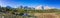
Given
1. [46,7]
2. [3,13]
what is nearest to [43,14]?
[46,7]

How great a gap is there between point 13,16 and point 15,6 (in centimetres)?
11

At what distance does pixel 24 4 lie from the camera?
117cm

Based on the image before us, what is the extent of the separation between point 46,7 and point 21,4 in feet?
0.87

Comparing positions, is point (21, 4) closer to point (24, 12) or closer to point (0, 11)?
point (24, 12)

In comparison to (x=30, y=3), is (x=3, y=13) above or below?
below

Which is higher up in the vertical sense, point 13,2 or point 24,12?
point 13,2

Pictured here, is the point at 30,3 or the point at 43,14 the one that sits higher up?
the point at 30,3

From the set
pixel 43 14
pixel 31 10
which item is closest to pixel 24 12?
pixel 31 10

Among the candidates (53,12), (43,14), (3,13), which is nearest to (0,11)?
(3,13)

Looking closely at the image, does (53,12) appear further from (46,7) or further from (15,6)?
(15,6)

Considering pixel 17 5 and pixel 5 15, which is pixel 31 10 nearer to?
pixel 17 5

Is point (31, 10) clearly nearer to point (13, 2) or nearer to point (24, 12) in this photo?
point (24, 12)

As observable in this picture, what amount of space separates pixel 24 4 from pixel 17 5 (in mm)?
77

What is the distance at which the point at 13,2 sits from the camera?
3.86 feet
